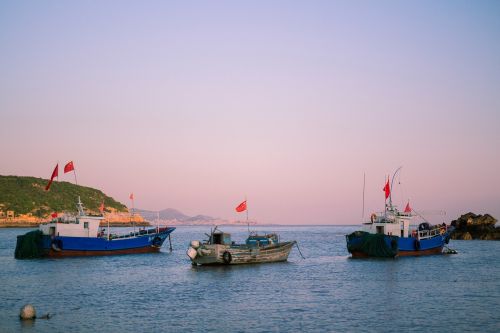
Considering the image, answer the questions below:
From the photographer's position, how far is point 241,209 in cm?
5416

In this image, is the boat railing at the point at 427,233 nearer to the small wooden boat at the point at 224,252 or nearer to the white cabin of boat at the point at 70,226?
the small wooden boat at the point at 224,252

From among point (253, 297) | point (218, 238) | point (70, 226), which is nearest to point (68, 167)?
point (70, 226)

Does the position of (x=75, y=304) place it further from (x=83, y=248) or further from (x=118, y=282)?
(x=83, y=248)

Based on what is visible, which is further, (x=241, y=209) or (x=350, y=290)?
(x=241, y=209)

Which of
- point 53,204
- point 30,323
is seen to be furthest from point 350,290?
point 53,204

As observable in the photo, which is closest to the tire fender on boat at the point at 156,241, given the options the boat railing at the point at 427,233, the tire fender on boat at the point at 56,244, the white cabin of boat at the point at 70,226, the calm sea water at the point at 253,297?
the white cabin of boat at the point at 70,226

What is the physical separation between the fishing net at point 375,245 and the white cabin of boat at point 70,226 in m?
28.0

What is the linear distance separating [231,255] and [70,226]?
19416 mm

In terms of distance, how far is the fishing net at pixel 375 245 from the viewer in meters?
59.1

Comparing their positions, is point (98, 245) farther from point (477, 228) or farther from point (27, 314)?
point (477, 228)

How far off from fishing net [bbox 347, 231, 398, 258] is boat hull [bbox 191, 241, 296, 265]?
1059 centimetres

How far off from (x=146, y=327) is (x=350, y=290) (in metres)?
17.3

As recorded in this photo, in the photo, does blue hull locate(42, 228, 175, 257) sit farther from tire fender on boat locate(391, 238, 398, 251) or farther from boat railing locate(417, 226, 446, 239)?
boat railing locate(417, 226, 446, 239)

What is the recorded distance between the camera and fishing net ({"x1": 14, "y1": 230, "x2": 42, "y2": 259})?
60.9 meters
